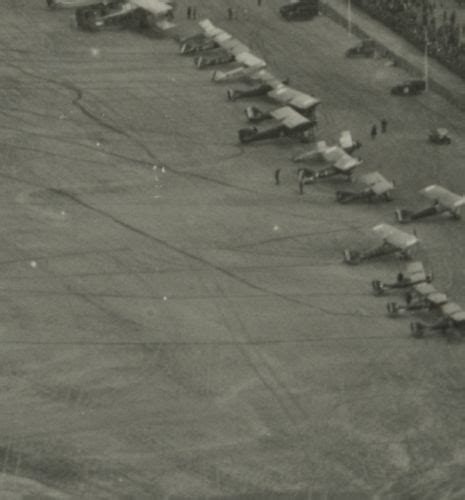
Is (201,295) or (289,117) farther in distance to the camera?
(289,117)

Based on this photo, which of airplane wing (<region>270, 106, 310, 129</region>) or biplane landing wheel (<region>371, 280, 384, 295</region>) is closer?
biplane landing wheel (<region>371, 280, 384, 295</region>)

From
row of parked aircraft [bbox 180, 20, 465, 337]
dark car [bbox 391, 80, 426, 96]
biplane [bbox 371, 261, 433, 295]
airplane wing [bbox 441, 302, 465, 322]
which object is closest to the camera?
airplane wing [bbox 441, 302, 465, 322]

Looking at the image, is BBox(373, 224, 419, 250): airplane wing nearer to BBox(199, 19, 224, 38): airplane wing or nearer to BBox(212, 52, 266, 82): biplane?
BBox(212, 52, 266, 82): biplane

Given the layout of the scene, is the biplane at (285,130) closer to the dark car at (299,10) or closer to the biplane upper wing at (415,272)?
the biplane upper wing at (415,272)

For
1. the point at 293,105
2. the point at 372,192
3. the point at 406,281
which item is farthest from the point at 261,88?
the point at 406,281

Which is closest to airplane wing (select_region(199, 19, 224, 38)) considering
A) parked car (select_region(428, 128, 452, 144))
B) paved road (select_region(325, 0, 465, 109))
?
paved road (select_region(325, 0, 465, 109))

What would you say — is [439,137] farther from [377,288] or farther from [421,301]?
[421,301]

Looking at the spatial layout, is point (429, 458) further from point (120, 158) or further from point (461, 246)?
point (120, 158)

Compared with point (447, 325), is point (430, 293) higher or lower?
higher
